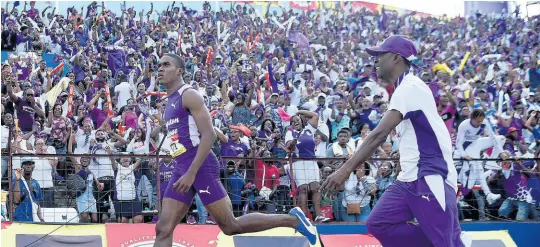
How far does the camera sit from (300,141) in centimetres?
1324

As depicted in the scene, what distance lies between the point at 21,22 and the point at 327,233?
13472 mm

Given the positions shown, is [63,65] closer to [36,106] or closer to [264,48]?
[36,106]

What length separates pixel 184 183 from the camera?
753 cm

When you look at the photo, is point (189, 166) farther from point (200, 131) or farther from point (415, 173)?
point (415, 173)

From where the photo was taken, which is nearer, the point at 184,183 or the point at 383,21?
the point at 184,183

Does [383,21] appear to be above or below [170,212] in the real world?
above

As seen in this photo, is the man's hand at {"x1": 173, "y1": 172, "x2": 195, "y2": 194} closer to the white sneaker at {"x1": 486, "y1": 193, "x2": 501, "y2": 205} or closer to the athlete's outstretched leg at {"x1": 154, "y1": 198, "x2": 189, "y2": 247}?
the athlete's outstretched leg at {"x1": 154, "y1": 198, "x2": 189, "y2": 247}

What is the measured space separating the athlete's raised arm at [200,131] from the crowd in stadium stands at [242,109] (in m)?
0.40

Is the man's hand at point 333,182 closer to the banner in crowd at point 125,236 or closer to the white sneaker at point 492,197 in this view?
the banner in crowd at point 125,236

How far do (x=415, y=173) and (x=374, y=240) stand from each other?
527cm

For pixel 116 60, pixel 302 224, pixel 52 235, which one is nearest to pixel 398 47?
pixel 302 224

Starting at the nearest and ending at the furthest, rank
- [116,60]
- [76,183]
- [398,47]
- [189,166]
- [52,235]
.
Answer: [398,47]
[189,166]
[52,235]
[76,183]
[116,60]

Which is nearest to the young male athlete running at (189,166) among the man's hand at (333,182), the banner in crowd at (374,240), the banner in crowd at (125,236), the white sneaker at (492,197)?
the man's hand at (333,182)

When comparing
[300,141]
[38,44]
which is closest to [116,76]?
[38,44]
